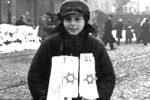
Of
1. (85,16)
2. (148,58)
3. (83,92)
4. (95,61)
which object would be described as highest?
(85,16)

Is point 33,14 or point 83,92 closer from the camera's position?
point 83,92

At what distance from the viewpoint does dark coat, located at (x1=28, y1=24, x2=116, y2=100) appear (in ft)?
9.55

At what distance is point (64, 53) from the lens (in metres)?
2.93

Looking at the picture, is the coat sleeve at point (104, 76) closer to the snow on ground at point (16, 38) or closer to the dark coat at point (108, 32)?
the snow on ground at point (16, 38)

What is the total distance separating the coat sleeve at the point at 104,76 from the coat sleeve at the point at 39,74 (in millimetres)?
355

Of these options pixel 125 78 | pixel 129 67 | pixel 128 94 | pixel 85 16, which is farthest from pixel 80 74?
pixel 129 67

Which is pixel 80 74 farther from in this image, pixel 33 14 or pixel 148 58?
pixel 33 14

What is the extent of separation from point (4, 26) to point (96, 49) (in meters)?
18.2

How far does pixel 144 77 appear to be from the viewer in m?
10.6

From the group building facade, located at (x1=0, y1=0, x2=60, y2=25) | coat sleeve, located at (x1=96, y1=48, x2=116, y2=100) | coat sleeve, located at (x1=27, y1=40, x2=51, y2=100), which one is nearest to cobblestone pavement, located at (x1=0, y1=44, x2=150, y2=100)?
coat sleeve, located at (x1=96, y1=48, x2=116, y2=100)

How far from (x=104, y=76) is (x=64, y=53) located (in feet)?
1.07

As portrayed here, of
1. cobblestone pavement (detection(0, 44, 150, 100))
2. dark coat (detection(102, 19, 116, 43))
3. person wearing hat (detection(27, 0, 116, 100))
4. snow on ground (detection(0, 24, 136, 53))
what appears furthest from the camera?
dark coat (detection(102, 19, 116, 43))

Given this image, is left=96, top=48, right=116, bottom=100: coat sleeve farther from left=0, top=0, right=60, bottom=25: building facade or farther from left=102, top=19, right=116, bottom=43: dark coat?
left=0, top=0, right=60, bottom=25: building facade

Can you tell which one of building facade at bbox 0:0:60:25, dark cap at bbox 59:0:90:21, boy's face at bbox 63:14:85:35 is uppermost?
dark cap at bbox 59:0:90:21
